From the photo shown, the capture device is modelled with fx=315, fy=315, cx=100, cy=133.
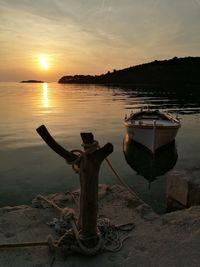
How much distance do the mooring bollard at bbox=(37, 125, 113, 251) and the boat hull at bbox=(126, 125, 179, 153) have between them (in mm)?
12257

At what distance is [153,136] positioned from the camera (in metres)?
17.9

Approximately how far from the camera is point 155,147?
1806 centimetres

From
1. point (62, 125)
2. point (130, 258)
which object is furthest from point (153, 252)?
point (62, 125)

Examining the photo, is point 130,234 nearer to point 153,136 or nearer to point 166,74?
point 153,136

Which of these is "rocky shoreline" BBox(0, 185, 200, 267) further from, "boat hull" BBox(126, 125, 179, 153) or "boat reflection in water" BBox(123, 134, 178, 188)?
"boat hull" BBox(126, 125, 179, 153)

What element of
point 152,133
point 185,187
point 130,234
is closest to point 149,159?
point 152,133

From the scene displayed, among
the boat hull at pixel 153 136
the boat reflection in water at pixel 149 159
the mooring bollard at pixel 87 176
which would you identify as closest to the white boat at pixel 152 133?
the boat hull at pixel 153 136

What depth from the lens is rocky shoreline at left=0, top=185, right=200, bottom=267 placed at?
5.79 metres

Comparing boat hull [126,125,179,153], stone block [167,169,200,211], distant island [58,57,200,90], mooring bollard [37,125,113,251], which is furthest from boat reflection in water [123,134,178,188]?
distant island [58,57,200,90]

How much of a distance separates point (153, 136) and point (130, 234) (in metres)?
11.5

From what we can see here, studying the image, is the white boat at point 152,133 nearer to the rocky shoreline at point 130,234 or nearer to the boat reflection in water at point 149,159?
the boat reflection in water at point 149,159

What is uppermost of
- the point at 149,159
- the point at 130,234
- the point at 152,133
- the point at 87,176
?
the point at 87,176

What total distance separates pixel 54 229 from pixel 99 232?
3.83ft

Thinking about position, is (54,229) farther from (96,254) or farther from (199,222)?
(199,222)
